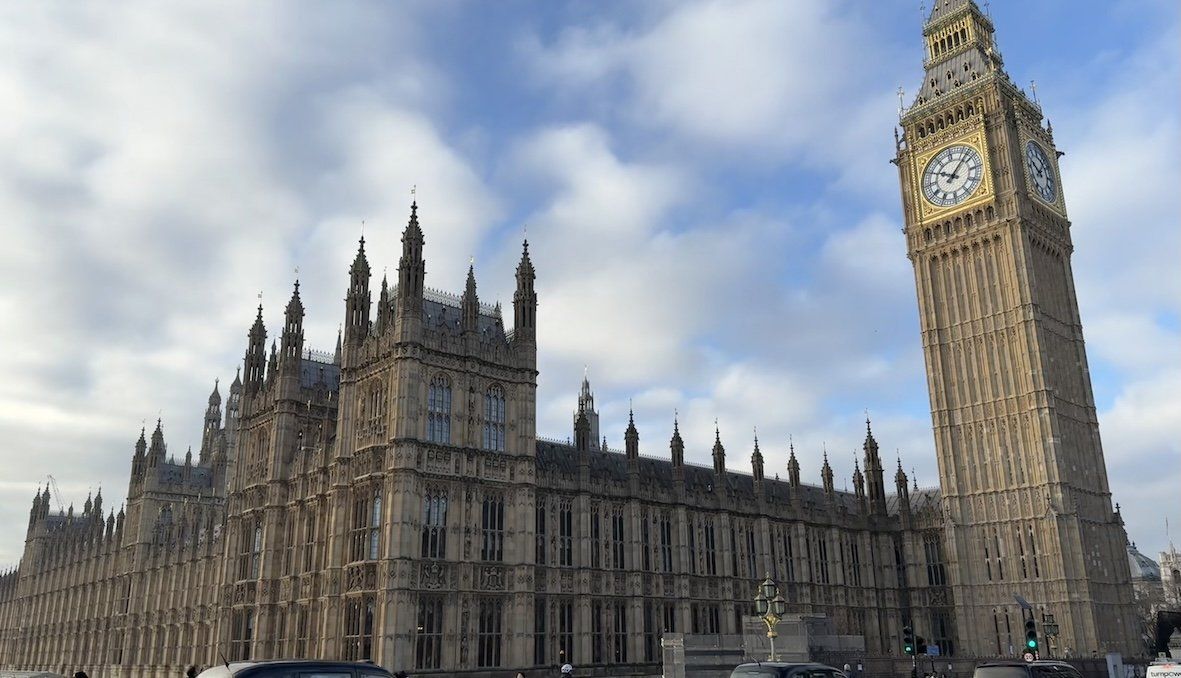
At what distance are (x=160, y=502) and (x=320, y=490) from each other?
158 feet

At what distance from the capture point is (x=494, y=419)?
49.7 metres

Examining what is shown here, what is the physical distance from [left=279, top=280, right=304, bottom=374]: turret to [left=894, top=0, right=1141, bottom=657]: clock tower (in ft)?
156

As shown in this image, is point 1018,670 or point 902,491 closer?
point 1018,670

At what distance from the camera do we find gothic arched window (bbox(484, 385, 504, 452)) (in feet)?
161

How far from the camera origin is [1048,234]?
242ft

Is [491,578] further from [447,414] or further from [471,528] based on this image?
[447,414]

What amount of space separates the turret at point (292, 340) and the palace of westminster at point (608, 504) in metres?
0.15

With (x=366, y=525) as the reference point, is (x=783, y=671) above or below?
below

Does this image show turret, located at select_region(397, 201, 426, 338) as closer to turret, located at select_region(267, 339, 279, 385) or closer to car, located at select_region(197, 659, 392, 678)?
turret, located at select_region(267, 339, 279, 385)

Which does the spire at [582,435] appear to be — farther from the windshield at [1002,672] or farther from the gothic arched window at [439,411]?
the windshield at [1002,672]

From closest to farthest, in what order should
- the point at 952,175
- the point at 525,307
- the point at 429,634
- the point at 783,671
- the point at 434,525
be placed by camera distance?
1. the point at 783,671
2. the point at 429,634
3. the point at 434,525
4. the point at 525,307
5. the point at 952,175

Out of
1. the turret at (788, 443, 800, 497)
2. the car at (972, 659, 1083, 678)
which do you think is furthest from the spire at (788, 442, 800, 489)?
the car at (972, 659, 1083, 678)

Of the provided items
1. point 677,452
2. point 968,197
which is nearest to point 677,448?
point 677,452

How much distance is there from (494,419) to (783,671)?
31577mm
